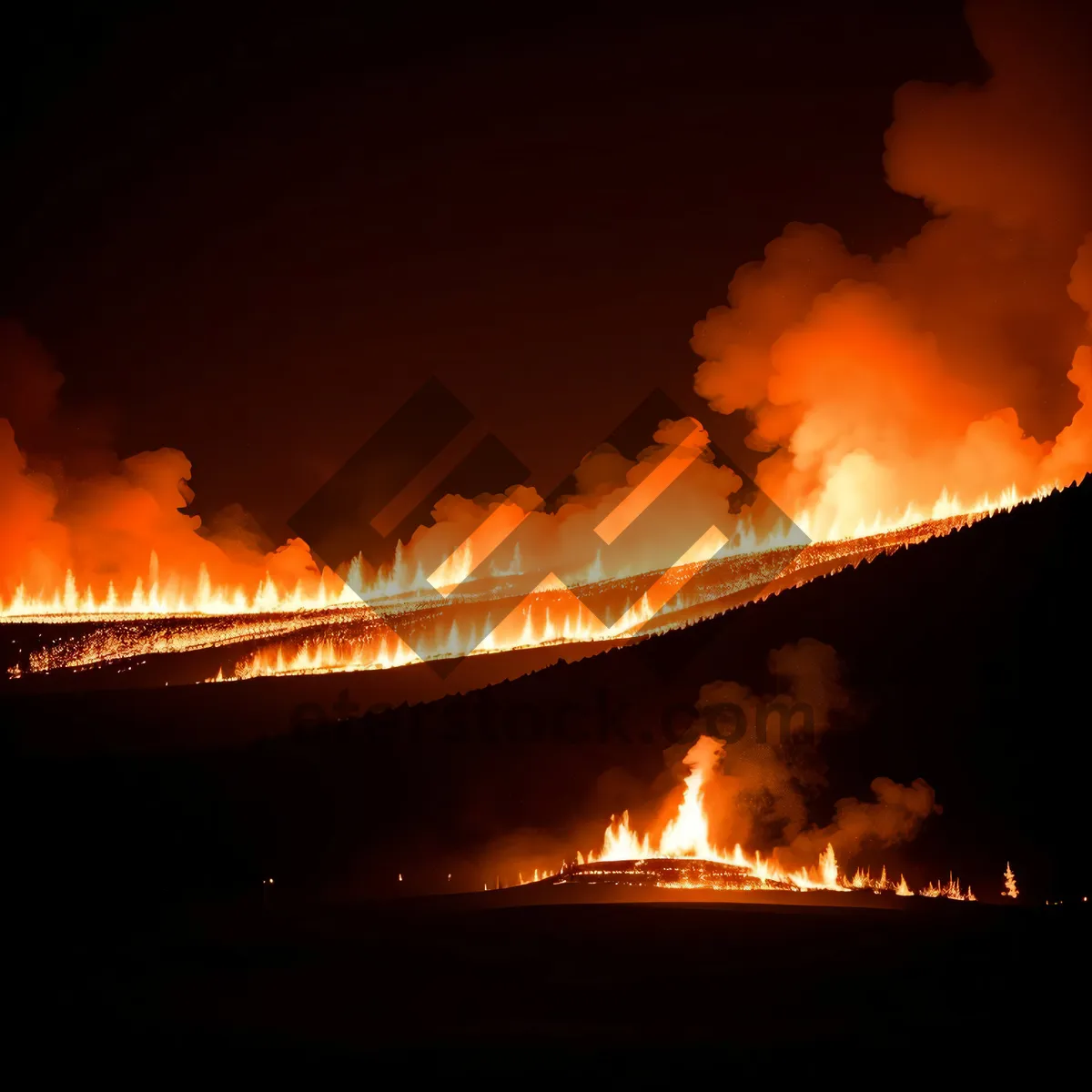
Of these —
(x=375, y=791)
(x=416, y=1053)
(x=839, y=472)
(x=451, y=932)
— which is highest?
(x=839, y=472)

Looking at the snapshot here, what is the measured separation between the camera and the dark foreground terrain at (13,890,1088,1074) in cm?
795

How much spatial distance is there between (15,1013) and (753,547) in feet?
68.7

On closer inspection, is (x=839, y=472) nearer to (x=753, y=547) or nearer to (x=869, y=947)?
(x=753, y=547)

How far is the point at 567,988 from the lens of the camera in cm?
945

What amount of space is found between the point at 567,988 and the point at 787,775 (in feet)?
27.5

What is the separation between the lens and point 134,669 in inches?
992

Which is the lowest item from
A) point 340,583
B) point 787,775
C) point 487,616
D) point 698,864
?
point 698,864

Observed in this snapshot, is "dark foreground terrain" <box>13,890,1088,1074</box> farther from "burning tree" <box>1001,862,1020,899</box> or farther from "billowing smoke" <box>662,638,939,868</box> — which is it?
"billowing smoke" <box>662,638,939,868</box>

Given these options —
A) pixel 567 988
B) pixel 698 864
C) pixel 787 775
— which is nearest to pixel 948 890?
pixel 787 775

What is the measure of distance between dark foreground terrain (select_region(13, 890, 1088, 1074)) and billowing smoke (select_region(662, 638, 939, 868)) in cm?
348

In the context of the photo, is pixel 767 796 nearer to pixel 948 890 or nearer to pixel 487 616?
pixel 948 890

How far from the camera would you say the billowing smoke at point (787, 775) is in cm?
1608

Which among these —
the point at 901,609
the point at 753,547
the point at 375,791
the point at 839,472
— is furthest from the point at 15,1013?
the point at 839,472

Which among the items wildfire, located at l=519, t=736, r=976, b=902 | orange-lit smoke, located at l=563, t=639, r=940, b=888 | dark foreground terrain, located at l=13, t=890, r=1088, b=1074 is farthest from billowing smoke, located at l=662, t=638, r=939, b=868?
dark foreground terrain, located at l=13, t=890, r=1088, b=1074
